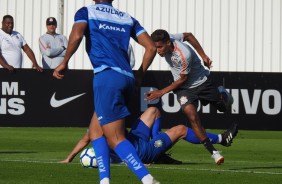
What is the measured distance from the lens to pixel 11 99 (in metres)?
22.6

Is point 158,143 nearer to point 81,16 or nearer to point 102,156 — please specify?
point 102,156

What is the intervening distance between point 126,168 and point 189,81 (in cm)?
255

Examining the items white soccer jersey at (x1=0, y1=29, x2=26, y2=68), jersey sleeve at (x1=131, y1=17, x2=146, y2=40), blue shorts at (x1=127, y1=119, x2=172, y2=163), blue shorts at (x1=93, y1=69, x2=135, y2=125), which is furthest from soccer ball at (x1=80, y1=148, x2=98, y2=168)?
white soccer jersey at (x1=0, y1=29, x2=26, y2=68)

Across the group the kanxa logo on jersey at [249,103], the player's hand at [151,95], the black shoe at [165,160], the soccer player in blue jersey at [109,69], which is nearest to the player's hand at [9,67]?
the kanxa logo on jersey at [249,103]

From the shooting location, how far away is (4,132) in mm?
21531

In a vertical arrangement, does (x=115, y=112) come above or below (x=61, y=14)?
below

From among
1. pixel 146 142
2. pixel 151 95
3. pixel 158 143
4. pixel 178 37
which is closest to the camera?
pixel 151 95

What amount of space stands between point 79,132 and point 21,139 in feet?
7.48

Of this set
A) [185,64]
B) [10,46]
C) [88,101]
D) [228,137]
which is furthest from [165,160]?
[10,46]

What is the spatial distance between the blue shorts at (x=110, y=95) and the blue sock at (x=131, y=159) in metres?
0.28

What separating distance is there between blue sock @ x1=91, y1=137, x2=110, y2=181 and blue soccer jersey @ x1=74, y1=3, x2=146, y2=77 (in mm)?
747

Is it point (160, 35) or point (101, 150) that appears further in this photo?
point (160, 35)

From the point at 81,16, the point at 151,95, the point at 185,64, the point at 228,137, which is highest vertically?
the point at 81,16

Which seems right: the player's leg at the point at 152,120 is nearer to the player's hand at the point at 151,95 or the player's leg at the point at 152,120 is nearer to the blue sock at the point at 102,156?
the player's hand at the point at 151,95
